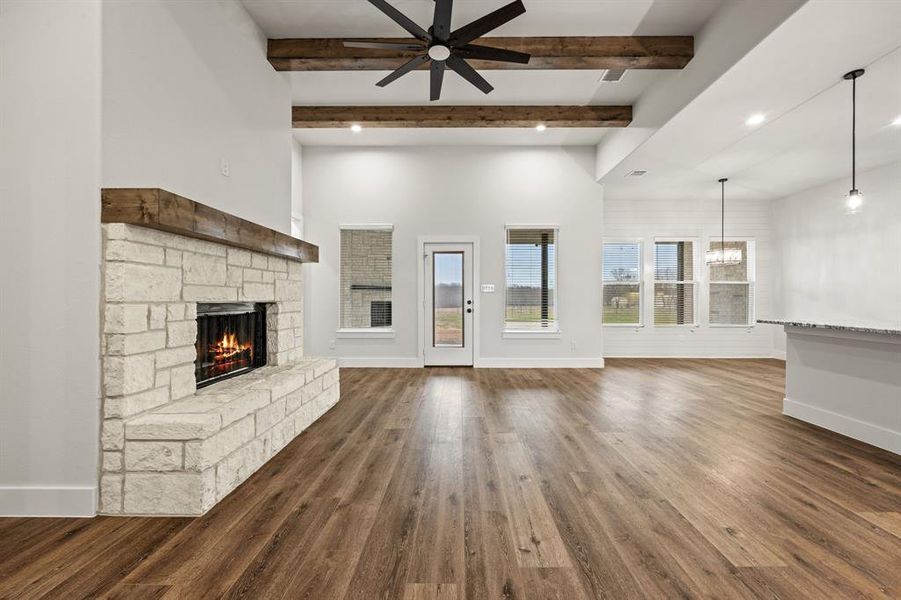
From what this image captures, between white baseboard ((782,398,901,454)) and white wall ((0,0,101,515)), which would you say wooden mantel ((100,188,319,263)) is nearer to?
white wall ((0,0,101,515))

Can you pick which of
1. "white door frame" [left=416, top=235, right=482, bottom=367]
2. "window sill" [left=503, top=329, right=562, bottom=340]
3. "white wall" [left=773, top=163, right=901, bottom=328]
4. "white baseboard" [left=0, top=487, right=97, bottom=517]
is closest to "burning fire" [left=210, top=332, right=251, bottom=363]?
"white baseboard" [left=0, top=487, right=97, bottom=517]

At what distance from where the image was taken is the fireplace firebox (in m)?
2.93

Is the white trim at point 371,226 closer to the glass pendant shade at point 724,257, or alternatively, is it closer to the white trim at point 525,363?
the white trim at point 525,363

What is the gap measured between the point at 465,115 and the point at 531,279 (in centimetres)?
267

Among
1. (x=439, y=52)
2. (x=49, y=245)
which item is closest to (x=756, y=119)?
(x=439, y=52)

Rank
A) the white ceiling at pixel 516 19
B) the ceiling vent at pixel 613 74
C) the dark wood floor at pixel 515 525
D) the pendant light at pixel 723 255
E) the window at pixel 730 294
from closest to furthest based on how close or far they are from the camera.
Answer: the dark wood floor at pixel 515 525 → the white ceiling at pixel 516 19 → the ceiling vent at pixel 613 74 → the pendant light at pixel 723 255 → the window at pixel 730 294

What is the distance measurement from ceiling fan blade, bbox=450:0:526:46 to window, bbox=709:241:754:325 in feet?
23.1

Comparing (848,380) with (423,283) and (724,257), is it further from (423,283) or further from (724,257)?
(423,283)

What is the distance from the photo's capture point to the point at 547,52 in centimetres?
396

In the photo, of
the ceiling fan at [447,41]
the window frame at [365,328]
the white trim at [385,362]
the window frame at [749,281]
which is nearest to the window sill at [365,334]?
the window frame at [365,328]

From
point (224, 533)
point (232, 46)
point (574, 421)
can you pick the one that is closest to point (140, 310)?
point (224, 533)

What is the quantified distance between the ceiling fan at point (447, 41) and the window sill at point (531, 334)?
3.93 meters

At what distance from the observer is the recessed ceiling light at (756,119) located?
4277 millimetres

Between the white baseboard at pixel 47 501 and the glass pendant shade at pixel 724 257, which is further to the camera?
the glass pendant shade at pixel 724 257
